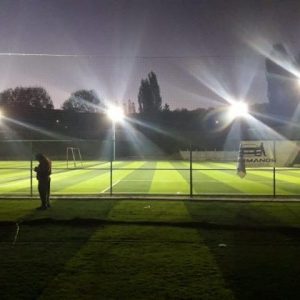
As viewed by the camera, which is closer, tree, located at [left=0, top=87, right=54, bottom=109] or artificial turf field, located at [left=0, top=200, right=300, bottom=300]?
artificial turf field, located at [left=0, top=200, right=300, bottom=300]

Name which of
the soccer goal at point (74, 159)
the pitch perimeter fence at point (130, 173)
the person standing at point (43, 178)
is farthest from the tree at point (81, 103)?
the person standing at point (43, 178)

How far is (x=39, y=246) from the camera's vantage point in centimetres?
1048

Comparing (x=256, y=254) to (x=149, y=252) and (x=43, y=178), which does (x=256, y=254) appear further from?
(x=43, y=178)

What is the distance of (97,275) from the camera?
8094 millimetres

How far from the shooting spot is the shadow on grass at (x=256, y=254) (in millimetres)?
7418

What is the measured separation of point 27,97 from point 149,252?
443ft

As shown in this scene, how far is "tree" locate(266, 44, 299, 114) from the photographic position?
95.4 metres

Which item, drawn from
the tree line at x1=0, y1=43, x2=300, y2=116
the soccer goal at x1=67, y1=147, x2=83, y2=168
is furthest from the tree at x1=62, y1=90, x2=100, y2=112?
the soccer goal at x1=67, y1=147, x2=83, y2=168

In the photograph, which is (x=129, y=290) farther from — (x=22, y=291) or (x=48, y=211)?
(x=48, y=211)

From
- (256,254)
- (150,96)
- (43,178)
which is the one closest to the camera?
(256,254)

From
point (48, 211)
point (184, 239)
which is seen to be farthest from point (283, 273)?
point (48, 211)

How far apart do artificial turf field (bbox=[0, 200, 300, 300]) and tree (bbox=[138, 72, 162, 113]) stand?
120m

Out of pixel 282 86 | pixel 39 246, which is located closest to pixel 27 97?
pixel 282 86

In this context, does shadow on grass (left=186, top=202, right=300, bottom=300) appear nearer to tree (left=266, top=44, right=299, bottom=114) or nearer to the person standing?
the person standing
